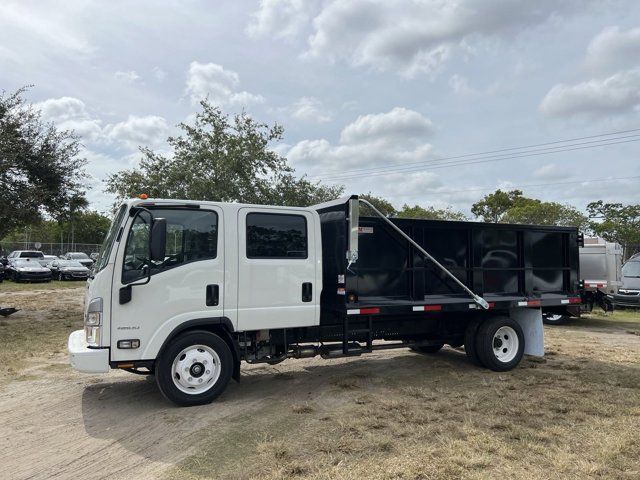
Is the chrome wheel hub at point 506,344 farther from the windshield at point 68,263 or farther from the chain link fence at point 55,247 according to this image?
the chain link fence at point 55,247

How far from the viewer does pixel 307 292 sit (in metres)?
6.68

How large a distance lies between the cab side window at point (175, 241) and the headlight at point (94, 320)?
0.39 m

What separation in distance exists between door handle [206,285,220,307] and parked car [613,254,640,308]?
49.2 ft

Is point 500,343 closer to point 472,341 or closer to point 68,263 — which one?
point 472,341

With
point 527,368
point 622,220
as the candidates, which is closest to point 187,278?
point 527,368

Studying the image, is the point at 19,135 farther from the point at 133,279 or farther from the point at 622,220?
the point at 622,220

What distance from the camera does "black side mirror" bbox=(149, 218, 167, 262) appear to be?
558 cm

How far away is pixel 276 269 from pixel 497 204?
51284 millimetres

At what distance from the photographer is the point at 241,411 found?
5.99 meters

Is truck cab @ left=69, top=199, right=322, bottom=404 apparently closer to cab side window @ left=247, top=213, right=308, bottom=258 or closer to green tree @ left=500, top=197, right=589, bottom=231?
cab side window @ left=247, top=213, right=308, bottom=258

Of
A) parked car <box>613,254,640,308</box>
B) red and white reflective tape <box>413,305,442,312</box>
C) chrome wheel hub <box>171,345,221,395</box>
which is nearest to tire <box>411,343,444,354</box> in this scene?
red and white reflective tape <box>413,305,442,312</box>

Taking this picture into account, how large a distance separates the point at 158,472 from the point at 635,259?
18.0 meters

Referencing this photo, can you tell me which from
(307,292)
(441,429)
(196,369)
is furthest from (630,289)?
(196,369)

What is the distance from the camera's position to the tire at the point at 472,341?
8.15 metres
